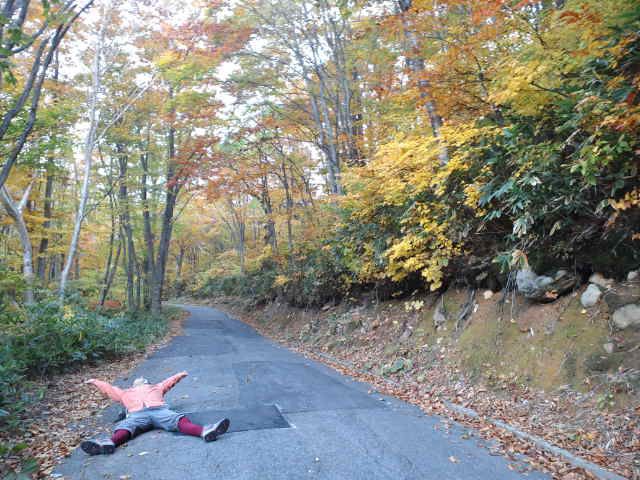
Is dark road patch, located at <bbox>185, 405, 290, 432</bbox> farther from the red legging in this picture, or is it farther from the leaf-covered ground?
the leaf-covered ground

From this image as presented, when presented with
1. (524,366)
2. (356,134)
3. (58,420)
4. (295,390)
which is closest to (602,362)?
(524,366)

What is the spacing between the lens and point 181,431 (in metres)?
4.89

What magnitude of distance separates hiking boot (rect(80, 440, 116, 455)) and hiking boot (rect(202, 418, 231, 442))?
38.4 inches

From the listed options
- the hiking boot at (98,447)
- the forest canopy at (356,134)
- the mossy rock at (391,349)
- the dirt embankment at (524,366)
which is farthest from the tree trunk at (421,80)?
the hiking boot at (98,447)

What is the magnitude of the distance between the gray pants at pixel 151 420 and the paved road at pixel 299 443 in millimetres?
104

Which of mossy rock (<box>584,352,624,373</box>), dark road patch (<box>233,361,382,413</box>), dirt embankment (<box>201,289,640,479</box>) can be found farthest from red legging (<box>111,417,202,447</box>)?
mossy rock (<box>584,352,624,373</box>)

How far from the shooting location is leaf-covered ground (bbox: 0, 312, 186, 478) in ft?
15.0

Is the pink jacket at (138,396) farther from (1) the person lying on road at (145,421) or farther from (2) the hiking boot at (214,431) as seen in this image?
(2) the hiking boot at (214,431)

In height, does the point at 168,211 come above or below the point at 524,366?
above

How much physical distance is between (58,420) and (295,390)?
358 cm

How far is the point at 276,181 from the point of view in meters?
24.7

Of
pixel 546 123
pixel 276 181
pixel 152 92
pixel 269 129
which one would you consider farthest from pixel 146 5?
pixel 546 123

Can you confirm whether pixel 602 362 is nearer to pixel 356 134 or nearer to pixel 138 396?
pixel 138 396

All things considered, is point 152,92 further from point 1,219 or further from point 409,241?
point 409,241
